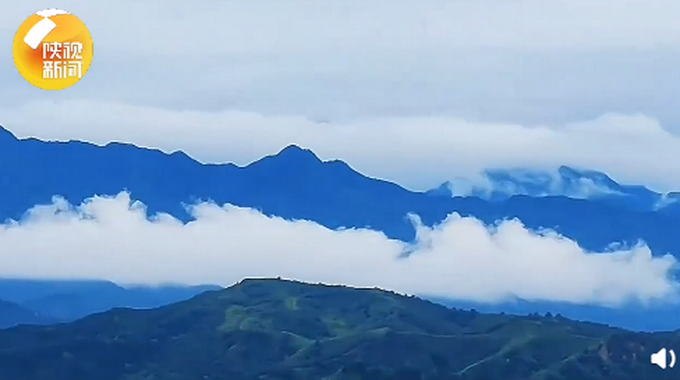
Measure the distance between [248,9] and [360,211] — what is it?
12.4ft

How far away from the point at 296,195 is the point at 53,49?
15.4ft

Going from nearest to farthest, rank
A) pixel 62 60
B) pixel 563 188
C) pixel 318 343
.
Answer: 1. pixel 62 60
2. pixel 563 188
3. pixel 318 343

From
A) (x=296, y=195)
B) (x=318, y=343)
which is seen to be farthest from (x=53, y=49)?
(x=318, y=343)

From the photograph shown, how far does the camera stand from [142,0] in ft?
50.9

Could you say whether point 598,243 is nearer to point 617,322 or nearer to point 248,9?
point 617,322

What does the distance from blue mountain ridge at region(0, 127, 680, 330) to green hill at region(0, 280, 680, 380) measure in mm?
1183

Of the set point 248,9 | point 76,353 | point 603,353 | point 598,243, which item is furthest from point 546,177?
point 76,353

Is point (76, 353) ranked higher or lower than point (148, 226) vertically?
lower

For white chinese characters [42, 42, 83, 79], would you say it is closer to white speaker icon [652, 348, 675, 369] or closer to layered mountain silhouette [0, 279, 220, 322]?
layered mountain silhouette [0, 279, 220, 322]

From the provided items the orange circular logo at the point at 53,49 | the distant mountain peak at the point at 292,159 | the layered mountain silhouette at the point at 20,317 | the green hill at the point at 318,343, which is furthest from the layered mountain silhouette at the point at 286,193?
the layered mountain silhouette at the point at 20,317

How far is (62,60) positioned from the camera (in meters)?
14.9

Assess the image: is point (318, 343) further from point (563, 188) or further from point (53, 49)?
point (53, 49)

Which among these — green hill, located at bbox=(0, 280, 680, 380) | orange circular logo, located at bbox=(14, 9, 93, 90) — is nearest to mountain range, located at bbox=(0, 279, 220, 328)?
green hill, located at bbox=(0, 280, 680, 380)

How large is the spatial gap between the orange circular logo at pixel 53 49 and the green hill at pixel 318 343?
4.08 meters
